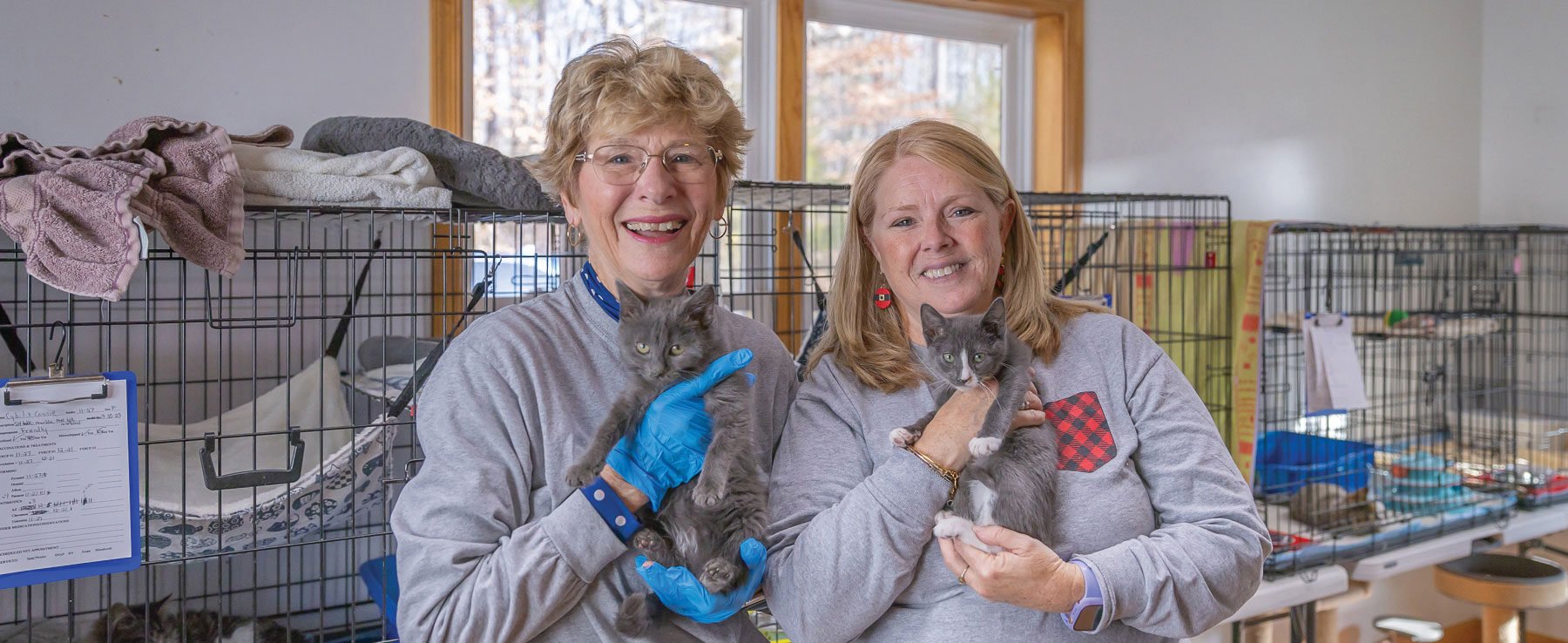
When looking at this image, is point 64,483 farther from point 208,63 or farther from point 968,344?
point 968,344

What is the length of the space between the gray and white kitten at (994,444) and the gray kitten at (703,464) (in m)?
0.21

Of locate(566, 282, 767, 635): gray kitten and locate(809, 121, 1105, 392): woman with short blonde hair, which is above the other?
locate(809, 121, 1105, 392): woman with short blonde hair

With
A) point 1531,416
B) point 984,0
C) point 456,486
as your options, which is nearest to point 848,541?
point 456,486

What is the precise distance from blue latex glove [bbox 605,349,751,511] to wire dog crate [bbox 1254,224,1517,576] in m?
2.18

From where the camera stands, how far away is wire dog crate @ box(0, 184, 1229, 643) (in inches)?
72.2

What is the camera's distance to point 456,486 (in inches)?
47.1

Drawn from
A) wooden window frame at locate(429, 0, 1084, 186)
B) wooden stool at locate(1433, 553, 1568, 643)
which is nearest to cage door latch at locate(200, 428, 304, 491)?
wooden window frame at locate(429, 0, 1084, 186)

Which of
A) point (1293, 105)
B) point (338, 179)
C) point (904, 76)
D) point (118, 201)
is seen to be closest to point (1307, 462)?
point (1293, 105)

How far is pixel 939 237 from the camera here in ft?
4.72

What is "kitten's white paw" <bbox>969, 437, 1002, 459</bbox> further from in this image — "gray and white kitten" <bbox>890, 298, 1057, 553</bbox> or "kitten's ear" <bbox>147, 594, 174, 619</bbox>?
"kitten's ear" <bbox>147, 594, 174, 619</bbox>

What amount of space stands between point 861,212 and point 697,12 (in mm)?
1833

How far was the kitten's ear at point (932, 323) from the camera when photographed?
139 centimetres

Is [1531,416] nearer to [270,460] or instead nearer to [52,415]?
[270,460]

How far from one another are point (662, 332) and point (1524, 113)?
467 centimetres
